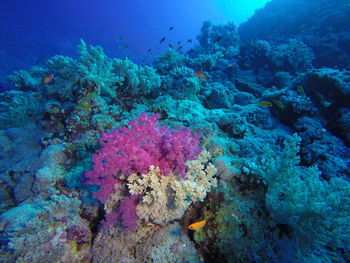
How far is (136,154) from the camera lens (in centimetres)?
210

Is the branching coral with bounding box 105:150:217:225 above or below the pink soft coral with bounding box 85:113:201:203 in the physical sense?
below

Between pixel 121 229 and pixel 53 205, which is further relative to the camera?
pixel 53 205

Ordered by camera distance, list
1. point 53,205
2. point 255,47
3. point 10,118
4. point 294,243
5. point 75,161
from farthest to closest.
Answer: point 255,47, point 10,118, point 75,161, point 53,205, point 294,243

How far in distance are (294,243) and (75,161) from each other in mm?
3756

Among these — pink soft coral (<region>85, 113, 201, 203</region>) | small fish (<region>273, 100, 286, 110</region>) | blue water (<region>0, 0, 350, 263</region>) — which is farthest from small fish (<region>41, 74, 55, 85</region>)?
small fish (<region>273, 100, 286, 110</region>)

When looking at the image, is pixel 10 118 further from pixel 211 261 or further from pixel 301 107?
pixel 301 107

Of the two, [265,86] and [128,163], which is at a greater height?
[265,86]

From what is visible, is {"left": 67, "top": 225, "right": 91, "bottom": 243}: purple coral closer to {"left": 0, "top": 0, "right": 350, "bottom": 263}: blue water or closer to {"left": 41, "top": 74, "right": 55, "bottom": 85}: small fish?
{"left": 0, "top": 0, "right": 350, "bottom": 263}: blue water

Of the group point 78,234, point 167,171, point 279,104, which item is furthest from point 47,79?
point 279,104

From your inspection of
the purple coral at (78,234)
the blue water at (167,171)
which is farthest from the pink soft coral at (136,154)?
the purple coral at (78,234)

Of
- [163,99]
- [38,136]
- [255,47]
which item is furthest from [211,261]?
[255,47]

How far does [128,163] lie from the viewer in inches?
83.9

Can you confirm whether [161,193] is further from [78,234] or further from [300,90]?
[300,90]

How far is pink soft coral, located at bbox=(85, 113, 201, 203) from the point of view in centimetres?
207
